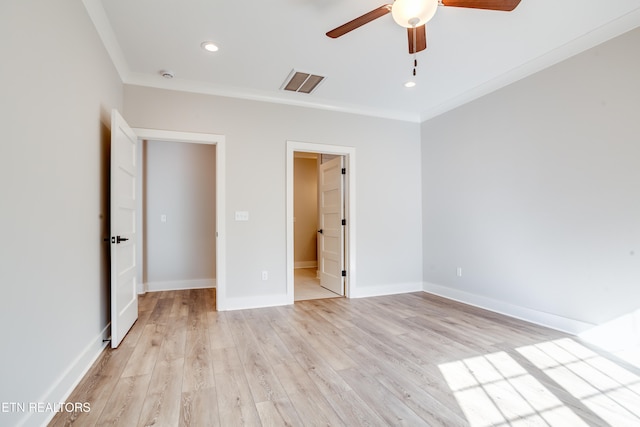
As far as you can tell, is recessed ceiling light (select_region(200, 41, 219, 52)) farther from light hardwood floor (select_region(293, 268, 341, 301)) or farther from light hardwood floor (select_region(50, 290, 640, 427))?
light hardwood floor (select_region(293, 268, 341, 301))

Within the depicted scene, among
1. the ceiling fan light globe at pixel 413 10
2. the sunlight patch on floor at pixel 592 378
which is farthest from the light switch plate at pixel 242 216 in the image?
the sunlight patch on floor at pixel 592 378

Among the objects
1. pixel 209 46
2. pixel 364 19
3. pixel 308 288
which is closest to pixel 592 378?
pixel 364 19

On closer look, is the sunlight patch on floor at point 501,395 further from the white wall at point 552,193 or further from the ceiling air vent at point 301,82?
the ceiling air vent at point 301,82

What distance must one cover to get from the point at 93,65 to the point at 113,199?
108 cm

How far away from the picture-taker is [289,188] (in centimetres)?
421

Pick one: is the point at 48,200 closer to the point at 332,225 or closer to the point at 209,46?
the point at 209,46

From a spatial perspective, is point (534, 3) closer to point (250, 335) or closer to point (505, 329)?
point (505, 329)

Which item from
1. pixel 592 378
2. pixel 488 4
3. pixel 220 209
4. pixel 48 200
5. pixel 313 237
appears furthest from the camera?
pixel 313 237

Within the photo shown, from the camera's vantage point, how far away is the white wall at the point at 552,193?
267 centimetres

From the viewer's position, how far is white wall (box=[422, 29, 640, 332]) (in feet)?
8.76

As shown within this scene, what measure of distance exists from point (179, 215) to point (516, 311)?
16.1 ft

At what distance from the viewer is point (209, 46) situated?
295cm

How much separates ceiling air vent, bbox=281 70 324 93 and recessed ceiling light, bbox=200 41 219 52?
853mm

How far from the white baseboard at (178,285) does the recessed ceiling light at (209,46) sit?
3588mm
